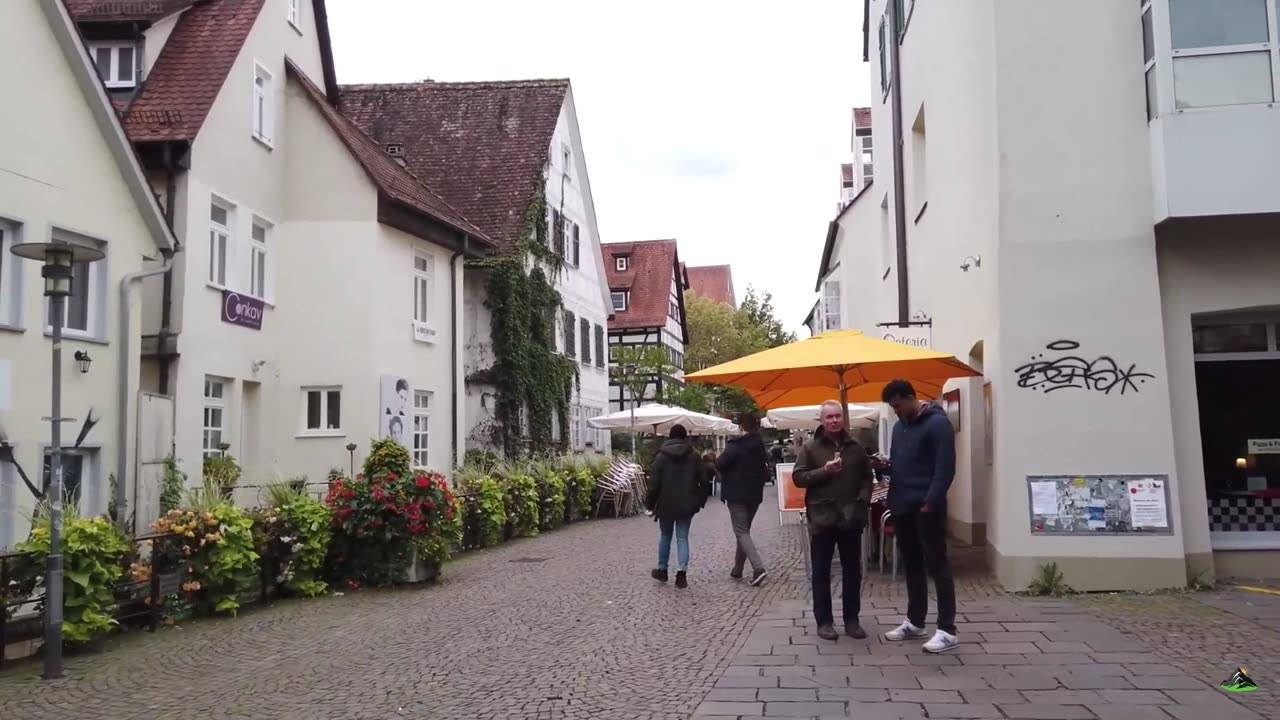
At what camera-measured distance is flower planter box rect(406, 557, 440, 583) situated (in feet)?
39.5

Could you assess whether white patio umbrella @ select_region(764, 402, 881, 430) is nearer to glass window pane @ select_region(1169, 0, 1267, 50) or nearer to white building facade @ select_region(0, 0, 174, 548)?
glass window pane @ select_region(1169, 0, 1267, 50)

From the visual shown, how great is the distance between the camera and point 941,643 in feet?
25.0

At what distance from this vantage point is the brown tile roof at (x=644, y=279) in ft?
167

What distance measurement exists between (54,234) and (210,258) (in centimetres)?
394

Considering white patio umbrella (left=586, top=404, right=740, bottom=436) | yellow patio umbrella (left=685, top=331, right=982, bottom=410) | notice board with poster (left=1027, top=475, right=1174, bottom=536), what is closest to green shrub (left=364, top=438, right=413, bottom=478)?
yellow patio umbrella (left=685, top=331, right=982, bottom=410)

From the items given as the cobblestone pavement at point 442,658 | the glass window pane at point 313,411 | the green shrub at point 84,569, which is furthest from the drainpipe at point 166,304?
the green shrub at point 84,569

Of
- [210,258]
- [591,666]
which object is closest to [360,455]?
[210,258]

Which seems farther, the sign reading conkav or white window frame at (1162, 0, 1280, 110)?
the sign reading conkav

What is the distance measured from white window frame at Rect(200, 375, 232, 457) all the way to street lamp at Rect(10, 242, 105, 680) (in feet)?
25.9

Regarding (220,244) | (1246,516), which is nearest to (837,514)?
(1246,516)

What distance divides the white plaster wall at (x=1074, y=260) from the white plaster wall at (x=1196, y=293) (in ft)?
0.89

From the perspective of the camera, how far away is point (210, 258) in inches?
642

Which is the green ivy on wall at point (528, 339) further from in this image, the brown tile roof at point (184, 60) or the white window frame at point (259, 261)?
the brown tile roof at point (184, 60)

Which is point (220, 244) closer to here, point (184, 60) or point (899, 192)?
point (184, 60)
